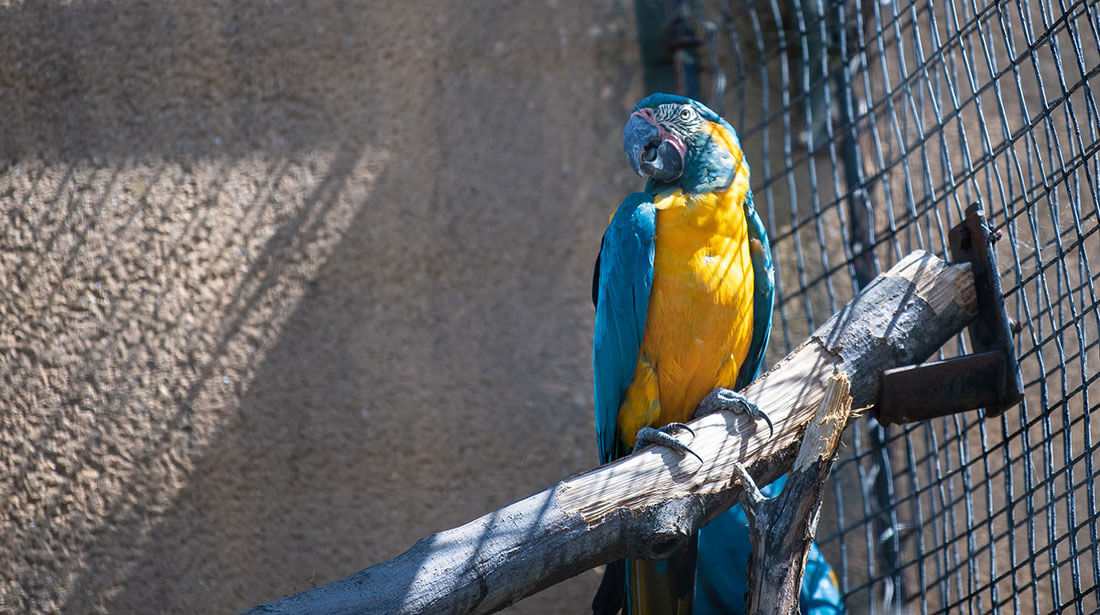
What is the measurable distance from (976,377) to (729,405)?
0.47 metres

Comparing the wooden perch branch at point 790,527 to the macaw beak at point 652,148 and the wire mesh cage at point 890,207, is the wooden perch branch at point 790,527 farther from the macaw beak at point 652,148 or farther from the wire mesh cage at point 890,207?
the wire mesh cage at point 890,207

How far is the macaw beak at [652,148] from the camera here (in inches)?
68.9

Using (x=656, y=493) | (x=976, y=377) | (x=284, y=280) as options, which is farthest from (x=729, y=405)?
(x=284, y=280)

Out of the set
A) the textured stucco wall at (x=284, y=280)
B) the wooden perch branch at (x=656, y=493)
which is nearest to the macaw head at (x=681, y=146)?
the wooden perch branch at (x=656, y=493)

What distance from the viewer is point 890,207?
217cm

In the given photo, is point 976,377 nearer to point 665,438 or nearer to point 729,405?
point 729,405

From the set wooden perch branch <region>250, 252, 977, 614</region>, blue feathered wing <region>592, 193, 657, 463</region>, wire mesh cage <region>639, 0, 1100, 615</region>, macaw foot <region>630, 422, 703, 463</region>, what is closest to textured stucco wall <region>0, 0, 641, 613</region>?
wire mesh cage <region>639, 0, 1100, 615</region>


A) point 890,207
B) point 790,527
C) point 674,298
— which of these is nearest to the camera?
point 790,527

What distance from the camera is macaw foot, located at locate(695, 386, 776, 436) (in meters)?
1.53

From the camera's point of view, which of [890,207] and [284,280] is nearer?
[890,207]

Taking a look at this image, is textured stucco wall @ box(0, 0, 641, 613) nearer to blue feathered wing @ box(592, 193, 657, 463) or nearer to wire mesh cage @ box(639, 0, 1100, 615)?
wire mesh cage @ box(639, 0, 1100, 615)

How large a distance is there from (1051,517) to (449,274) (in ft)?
5.13

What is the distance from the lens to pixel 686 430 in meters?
1.53

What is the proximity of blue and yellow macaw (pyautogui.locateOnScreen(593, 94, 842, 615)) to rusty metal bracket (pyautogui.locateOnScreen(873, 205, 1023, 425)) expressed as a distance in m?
0.32
